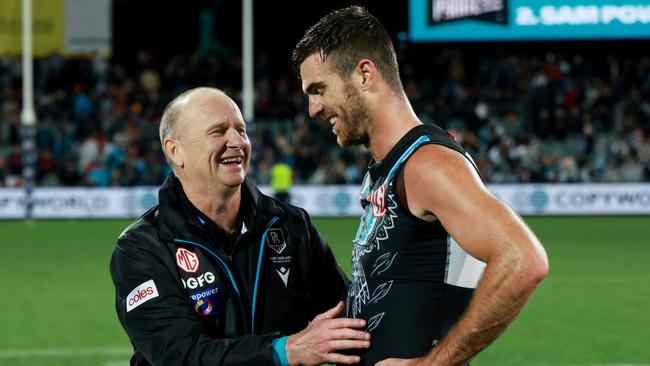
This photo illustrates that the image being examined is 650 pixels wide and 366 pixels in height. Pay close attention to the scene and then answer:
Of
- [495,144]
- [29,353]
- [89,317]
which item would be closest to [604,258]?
[89,317]

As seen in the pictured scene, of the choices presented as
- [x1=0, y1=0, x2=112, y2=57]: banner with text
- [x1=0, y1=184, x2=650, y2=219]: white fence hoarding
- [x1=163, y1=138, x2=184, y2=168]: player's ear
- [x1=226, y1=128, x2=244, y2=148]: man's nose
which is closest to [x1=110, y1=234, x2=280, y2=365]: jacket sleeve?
[x1=163, y1=138, x2=184, y2=168]: player's ear

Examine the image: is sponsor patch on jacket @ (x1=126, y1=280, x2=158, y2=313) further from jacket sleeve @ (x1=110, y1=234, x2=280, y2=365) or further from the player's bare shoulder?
the player's bare shoulder

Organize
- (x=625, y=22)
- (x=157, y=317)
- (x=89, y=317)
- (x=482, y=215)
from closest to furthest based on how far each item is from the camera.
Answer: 1. (x=482, y=215)
2. (x=157, y=317)
3. (x=89, y=317)
4. (x=625, y=22)

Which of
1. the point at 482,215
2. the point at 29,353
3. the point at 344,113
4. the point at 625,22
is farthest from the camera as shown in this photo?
the point at 625,22

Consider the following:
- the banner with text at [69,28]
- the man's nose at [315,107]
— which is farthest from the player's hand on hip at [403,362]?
the banner with text at [69,28]

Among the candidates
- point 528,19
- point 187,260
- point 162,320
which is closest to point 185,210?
point 187,260

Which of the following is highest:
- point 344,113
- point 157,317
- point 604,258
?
point 344,113

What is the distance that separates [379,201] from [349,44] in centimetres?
48

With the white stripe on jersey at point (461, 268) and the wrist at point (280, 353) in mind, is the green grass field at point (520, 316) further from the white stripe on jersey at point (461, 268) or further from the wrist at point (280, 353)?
the white stripe on jersey at point (461, 268)

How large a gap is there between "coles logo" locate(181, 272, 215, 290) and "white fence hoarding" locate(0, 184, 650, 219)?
805 inches

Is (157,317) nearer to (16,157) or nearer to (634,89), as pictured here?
(16,157)

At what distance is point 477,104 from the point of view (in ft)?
91.4

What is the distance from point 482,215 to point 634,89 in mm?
26967

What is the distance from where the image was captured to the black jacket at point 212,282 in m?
3.50
